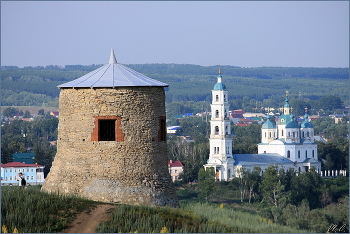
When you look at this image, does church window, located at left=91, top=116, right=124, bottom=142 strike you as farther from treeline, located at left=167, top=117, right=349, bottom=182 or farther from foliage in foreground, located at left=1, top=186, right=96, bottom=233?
treeline, located at left=167, top=117, right=349, bottom=182

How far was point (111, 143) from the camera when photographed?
58.9 ft

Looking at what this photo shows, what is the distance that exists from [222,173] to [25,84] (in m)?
79.2

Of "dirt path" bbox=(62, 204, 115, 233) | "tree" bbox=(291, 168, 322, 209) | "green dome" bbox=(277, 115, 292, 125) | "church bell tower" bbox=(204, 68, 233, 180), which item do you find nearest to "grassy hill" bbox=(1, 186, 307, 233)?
"dirt path" bbox=(62, 204, 115, 233)

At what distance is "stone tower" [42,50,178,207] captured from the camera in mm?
17906

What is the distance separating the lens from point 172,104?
16762 cm

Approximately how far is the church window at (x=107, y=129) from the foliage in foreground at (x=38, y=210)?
1554 millimetres

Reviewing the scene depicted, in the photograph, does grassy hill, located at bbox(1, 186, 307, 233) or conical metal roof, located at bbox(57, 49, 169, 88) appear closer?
grassy hill, located at bbox(1, 186, 307, 233)

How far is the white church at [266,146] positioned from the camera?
274 feet

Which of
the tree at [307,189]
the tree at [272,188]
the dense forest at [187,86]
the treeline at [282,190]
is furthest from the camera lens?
the dense forest at [187,86]

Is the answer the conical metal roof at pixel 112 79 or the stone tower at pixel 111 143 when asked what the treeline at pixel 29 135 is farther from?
the stone tower at pixel 111 143

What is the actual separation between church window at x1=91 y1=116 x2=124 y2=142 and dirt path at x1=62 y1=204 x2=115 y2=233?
69.8 inches

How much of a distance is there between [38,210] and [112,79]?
11.6 ft
